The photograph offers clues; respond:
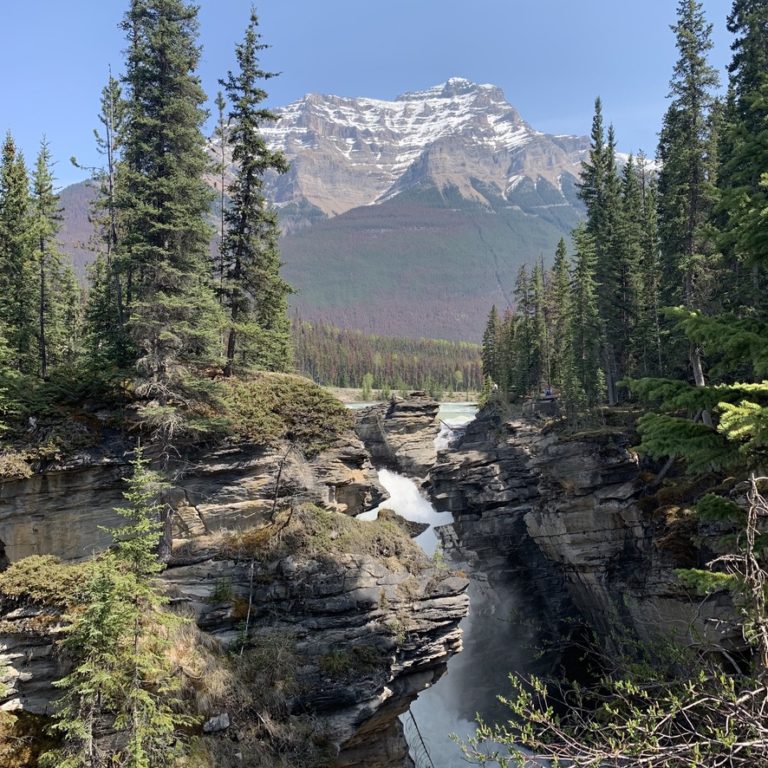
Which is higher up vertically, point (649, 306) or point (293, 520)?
point (649, 306)

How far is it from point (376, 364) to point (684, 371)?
119 metres

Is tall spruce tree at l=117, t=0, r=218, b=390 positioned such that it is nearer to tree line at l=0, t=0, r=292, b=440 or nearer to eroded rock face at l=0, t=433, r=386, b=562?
tree line at l=0, t=0, r=292, b=440

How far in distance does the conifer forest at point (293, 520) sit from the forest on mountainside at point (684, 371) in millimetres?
108

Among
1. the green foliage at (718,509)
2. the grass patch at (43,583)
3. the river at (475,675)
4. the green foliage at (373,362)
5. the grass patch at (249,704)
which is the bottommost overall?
the river at (475,675)

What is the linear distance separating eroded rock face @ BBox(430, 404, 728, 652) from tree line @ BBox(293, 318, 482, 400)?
81157 millimetres

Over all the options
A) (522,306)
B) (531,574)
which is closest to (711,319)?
(531,574)

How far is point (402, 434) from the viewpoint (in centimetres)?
5603

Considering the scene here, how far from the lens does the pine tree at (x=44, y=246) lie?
28.8m

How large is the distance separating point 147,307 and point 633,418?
25.5 metres

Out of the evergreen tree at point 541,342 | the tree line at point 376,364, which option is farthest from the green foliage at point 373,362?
the evergreen tree at point 541,342

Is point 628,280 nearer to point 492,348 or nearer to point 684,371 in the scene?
point 684,371

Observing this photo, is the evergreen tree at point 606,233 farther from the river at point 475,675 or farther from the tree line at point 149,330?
the tree line at point 149,330

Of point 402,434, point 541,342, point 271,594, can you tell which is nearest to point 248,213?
point 271,594

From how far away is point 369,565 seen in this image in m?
17.9
